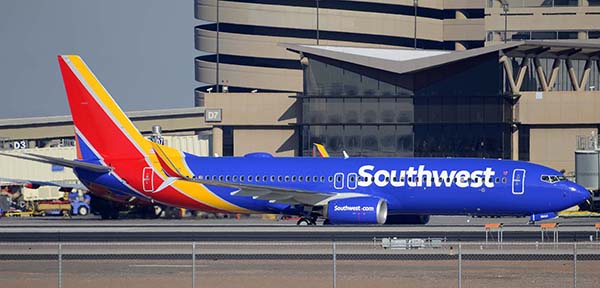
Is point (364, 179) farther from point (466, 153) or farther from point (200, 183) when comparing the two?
point (466, 153)

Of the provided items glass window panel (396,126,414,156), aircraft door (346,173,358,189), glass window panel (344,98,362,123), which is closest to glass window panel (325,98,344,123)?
glass window panel (344,98,362,123)

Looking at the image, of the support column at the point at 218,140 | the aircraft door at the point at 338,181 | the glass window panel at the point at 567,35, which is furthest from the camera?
the glass window panel at the point at 567,35

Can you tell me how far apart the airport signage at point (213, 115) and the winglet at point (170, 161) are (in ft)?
104

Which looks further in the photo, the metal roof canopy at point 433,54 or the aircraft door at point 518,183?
the metal roof canopy at point 433,54

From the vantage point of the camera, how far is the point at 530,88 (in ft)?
298

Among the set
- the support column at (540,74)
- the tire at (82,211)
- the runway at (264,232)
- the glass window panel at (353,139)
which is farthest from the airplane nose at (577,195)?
the tire at (82,211)

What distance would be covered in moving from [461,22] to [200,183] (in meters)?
102

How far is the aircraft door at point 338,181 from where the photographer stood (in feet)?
186

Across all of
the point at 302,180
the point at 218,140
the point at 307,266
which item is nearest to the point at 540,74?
the point at 218,140

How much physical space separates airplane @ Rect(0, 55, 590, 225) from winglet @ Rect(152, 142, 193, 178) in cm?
5

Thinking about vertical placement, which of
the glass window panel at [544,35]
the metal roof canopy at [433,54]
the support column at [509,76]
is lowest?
the support column at [509,76]

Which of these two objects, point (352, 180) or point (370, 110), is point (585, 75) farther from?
point (352, 180)

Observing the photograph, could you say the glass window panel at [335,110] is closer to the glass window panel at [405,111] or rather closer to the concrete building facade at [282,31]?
the glass window panel at [405,111]

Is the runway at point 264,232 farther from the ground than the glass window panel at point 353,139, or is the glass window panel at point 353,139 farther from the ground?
the glass window panel at point 353,139
